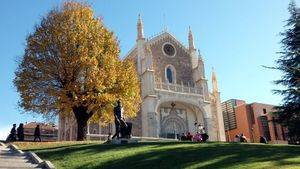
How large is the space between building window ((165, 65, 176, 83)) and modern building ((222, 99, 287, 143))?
1525 cm

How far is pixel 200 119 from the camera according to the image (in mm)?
46781

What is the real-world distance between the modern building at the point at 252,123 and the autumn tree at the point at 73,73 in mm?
32456

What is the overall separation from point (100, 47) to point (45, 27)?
412cm

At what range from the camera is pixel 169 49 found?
49.7m

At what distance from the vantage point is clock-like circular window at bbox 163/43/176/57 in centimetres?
4934

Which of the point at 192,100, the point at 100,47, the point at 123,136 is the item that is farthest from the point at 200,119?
the point at 123,136

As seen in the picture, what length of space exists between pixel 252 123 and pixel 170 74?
16.8m

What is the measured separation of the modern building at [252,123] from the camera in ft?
188

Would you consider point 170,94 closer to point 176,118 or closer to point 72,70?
point 176,118

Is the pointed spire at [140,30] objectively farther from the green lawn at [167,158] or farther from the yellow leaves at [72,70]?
the green lawn at [167,158]

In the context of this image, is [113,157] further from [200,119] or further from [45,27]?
[200,119]

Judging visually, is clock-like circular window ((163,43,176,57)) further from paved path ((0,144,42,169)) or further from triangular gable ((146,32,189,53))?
paved path ((0,144,42,169))

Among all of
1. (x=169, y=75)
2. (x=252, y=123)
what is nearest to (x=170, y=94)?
(x=169, y=75)

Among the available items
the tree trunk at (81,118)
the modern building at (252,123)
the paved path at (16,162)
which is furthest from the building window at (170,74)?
the paved path at (16,162)
